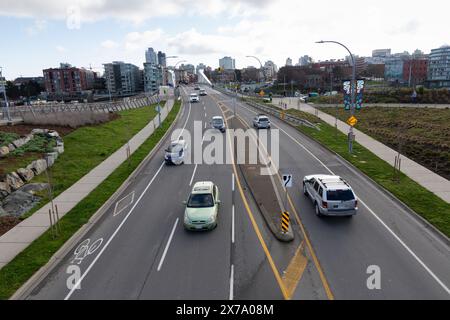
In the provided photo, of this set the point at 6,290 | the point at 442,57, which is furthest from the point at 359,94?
the point at 442,57

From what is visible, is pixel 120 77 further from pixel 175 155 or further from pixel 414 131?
pixel 175 155

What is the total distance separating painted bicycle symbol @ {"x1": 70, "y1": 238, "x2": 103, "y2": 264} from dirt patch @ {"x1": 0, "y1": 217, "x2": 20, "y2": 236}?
4265 millimetres

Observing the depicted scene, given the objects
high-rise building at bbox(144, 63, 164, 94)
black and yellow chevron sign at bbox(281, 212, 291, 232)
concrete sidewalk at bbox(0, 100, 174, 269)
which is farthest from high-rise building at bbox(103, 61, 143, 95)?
black and yellow chevron sign at bbox(281, 212, 291, 232)

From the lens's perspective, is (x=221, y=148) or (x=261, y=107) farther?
(x=261, y=107)

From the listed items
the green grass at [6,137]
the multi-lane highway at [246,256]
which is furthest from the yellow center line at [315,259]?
the green grass at [6,137]

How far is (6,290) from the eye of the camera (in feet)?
37.5

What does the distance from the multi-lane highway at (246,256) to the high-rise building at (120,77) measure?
Answer: 161 metres

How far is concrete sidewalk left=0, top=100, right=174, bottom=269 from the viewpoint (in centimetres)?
1455

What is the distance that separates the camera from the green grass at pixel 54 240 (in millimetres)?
12089

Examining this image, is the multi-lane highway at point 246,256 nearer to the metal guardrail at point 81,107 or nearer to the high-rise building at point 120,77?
the metal guardrail at point 81,107
